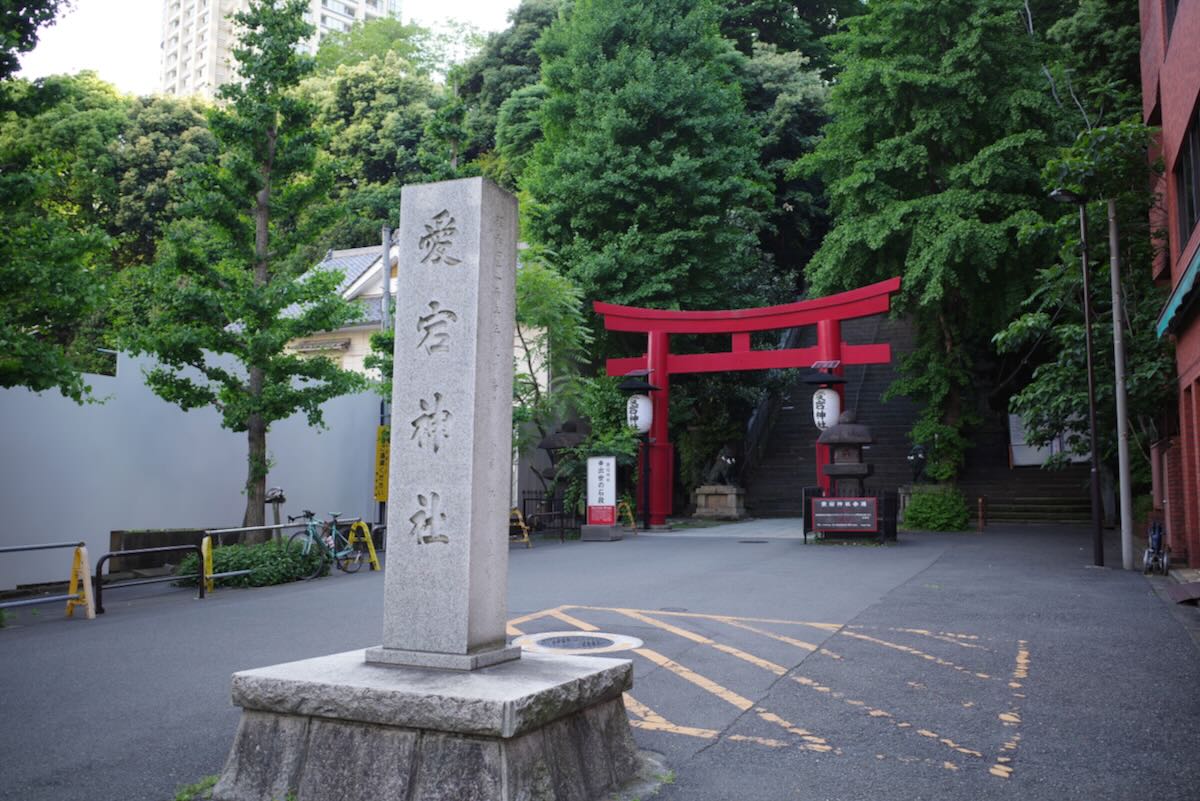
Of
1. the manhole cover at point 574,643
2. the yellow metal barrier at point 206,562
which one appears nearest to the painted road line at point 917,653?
the manhole cover at point 574,643

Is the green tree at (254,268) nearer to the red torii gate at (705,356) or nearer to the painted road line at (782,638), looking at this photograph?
the painted road line at (782,638)

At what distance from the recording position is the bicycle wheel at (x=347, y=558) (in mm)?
15202

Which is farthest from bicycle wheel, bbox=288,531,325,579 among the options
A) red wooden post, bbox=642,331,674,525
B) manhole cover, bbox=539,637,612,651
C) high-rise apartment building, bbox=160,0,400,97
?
high-rise apartment building, bbox=160,0,400,97

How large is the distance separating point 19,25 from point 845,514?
626 inches

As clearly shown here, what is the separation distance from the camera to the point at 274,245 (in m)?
15.2

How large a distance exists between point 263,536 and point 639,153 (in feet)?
52.3

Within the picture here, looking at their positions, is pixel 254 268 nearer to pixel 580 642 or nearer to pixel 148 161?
pixel 580 642

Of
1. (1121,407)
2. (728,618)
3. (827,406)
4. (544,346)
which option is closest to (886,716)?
(728,618)

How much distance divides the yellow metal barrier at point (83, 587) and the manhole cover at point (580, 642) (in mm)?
5790

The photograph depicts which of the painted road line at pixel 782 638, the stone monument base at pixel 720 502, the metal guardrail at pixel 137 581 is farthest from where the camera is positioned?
the stone monument base at pixel 720 502

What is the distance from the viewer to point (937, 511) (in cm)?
2169

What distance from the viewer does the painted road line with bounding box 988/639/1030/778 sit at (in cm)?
488

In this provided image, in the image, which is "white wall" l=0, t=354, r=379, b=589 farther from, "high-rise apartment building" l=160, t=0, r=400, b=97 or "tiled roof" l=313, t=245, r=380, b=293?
"high-rise apartment building" l=160, t=0, r=400, b=97

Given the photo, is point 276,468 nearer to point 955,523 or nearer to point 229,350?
point 229,350
